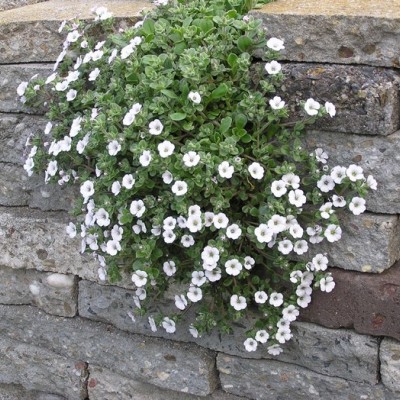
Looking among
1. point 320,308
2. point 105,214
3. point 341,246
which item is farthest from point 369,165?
point 105,214

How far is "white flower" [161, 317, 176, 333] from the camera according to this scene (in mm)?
2828

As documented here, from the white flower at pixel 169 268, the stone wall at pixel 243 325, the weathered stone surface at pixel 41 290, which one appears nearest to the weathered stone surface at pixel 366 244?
the stone wall at pixel 243 325

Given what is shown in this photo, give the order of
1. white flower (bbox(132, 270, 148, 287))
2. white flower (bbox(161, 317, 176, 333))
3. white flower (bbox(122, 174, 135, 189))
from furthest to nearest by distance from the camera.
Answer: white flower (bbox(161, 317, 176, 333)) < white flower (bbox(132, 270, 148, 287)) < white flower (bbox(122, 174, 135, 189))

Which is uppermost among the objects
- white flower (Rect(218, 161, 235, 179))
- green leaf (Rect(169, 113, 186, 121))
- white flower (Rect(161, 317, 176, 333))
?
green leaf (Rect(169, 113, 186, 121))

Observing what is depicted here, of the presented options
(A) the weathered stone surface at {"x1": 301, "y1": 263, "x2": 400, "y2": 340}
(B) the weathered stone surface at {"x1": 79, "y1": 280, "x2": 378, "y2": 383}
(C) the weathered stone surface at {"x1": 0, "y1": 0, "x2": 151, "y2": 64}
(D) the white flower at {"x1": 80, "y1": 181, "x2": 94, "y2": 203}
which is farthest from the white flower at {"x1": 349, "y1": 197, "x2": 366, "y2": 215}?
(C) the weathered stone surface at {"x1": 0, "y1": 0, "x2": 151, "y2": 64}

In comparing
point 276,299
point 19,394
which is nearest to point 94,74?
point 276,299

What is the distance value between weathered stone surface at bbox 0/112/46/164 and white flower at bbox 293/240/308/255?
1174 mm

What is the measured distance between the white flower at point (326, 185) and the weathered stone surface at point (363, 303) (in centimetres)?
31

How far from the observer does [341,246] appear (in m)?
2.61

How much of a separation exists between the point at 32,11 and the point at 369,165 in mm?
1687

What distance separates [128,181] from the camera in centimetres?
253

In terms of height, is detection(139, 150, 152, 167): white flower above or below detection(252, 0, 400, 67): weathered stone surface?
below

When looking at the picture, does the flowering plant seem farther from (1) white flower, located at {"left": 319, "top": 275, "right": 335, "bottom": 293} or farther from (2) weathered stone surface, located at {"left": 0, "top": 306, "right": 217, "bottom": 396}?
(2) weathered stone surface, located at {"left": 0, "top": 306, "right": 217, "bottom": 396}

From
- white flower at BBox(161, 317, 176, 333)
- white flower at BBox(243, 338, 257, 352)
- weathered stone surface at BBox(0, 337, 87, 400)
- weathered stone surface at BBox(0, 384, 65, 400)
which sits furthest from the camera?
weathered stone surface at BBox(0, 384, 65, 400)
